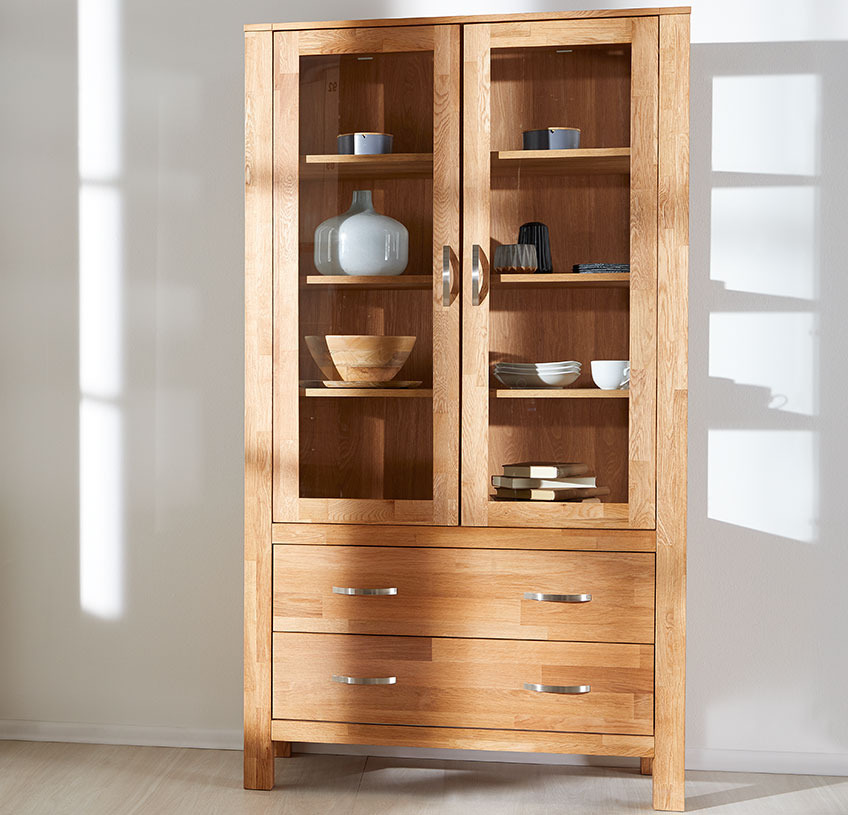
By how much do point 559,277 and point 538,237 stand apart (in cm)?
11

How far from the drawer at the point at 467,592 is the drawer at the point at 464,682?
0.03m

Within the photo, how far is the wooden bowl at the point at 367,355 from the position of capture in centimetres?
222

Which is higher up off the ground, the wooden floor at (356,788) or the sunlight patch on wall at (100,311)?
the sunlight patch on wall at (100,311)

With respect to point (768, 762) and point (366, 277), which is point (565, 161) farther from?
point (768, 762)

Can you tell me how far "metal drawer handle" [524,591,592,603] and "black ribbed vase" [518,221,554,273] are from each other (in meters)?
0.78

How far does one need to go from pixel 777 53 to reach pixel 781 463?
1116mm

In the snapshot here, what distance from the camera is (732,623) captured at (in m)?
2.52

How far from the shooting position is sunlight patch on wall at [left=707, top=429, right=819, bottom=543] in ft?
8.18

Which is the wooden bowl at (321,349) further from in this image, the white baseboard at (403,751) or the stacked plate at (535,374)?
the white baseboard at (403,751)

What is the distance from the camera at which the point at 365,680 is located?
2.22m

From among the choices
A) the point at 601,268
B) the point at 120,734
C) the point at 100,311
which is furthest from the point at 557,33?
the point at 120,734

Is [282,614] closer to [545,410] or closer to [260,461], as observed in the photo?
[260,461]

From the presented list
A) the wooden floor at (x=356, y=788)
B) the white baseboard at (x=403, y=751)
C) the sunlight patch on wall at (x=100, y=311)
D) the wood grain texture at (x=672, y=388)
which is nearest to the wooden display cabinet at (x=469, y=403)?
the wood grain texture at (x=672, y=388)

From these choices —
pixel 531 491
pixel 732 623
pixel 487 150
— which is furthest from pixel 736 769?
pixel 487 150
